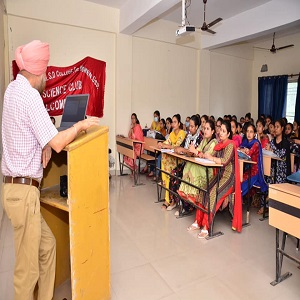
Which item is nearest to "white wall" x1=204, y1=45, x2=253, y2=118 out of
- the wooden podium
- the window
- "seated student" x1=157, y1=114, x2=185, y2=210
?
the window

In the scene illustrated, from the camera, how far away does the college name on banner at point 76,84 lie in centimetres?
471

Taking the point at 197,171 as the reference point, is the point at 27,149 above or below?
above

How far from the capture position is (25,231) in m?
1.21

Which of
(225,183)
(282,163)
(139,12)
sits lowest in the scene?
(225,183)

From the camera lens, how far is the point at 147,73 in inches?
229

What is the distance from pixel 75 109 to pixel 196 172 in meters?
1.77

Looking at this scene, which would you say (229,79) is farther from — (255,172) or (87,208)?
(87,208)

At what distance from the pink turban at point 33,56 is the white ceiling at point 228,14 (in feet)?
10.1

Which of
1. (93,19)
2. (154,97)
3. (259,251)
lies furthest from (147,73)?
(259,251)

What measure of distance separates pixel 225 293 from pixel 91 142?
1435 mm

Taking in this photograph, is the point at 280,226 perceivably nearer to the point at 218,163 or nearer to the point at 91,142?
the point at 218,163

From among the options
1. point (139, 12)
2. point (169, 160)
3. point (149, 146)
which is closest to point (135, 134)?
Result: point (149, 146)

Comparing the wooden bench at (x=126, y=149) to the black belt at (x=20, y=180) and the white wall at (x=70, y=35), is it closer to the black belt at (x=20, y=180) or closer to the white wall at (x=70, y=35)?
the white wall at (x=70, y=35)

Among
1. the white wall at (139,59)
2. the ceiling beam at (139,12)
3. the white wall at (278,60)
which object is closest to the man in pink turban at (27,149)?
the ceiling beam at (139,12)
